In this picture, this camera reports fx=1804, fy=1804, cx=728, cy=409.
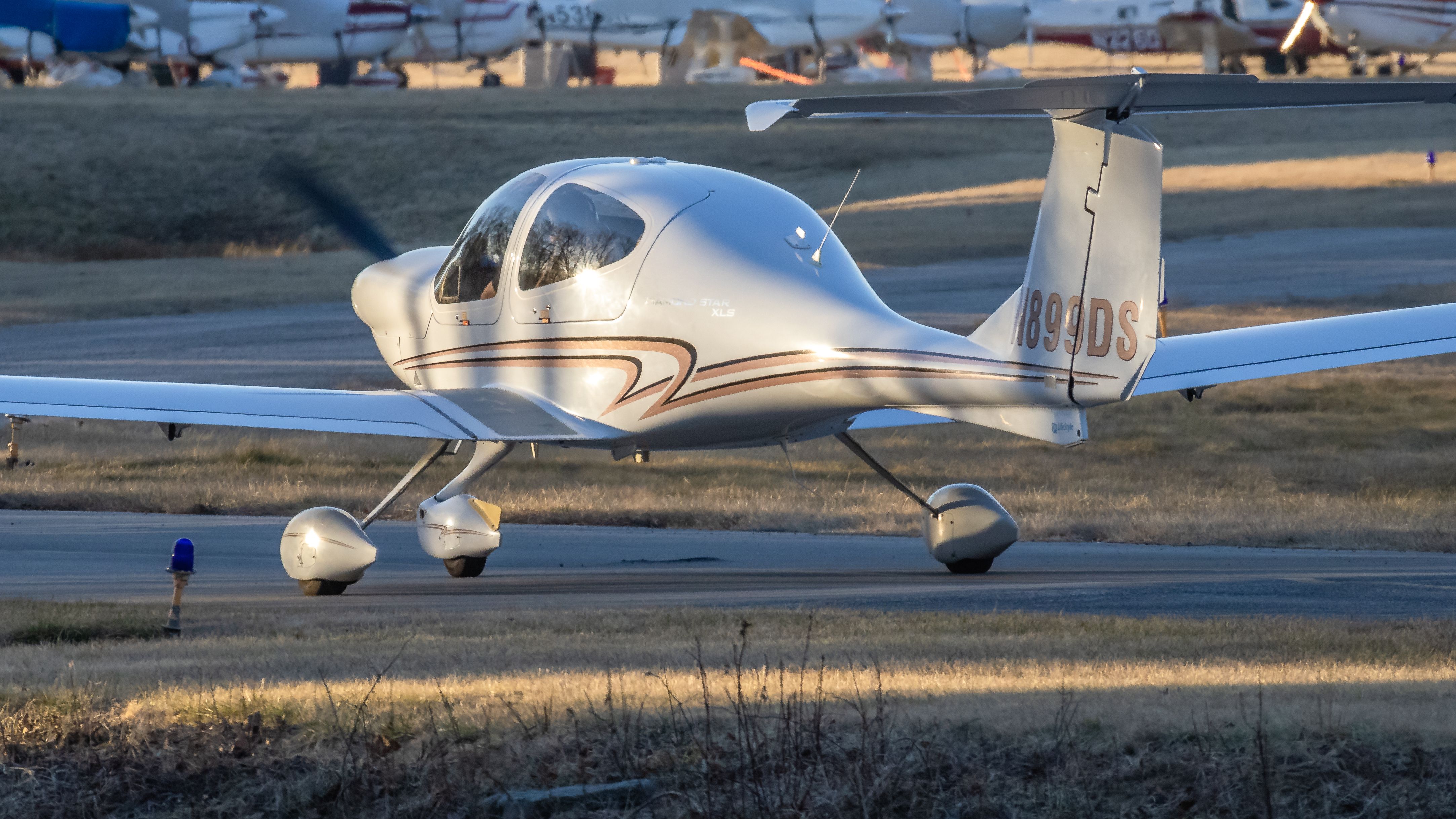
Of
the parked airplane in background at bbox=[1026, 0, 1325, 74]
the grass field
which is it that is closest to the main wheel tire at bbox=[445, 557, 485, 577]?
the grass field

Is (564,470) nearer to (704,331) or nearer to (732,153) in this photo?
(704,331)

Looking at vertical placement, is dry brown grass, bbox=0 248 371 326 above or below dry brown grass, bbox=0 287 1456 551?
above

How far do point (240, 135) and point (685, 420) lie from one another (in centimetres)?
5590

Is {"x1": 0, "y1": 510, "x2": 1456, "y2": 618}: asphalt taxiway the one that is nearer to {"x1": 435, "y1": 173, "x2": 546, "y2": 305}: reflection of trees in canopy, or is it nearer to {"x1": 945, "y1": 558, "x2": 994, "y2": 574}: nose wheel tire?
{"x1": 945, "y1": 558, "x2": 994, "y2": 574}: nose wheel tire

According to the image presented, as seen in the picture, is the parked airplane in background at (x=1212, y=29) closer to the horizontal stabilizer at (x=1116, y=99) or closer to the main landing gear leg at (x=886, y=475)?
the main landing gear leg at (x=886, y=475)

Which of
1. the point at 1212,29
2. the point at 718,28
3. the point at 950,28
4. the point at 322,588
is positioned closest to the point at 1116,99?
the point at 322,588

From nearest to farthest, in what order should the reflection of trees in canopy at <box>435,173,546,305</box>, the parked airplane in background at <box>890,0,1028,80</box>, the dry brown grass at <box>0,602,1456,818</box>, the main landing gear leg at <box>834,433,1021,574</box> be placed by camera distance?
the dry brown grass at <box>0,602,1456,818</box> < the reflection of trees in canopy at <box>435,173,546,305</box> < the main landing gear leg at <box>834,433,1021,574</box> < the parked airplane in background at <box>890,0,1028,80</box>

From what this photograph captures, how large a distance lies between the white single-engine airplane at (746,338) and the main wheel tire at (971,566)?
0.02 meters

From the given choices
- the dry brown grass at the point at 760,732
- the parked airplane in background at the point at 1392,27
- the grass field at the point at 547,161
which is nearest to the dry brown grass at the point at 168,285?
the grass field at the point at 547,161

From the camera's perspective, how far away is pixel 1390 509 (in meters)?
17.3

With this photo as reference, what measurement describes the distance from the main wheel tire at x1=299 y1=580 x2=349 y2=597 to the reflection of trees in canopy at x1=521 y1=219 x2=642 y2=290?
2489 mm

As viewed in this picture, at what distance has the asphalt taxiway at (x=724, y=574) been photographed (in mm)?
12055

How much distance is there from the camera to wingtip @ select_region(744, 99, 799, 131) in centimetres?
959

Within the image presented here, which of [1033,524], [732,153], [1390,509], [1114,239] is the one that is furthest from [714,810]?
[732,153]
